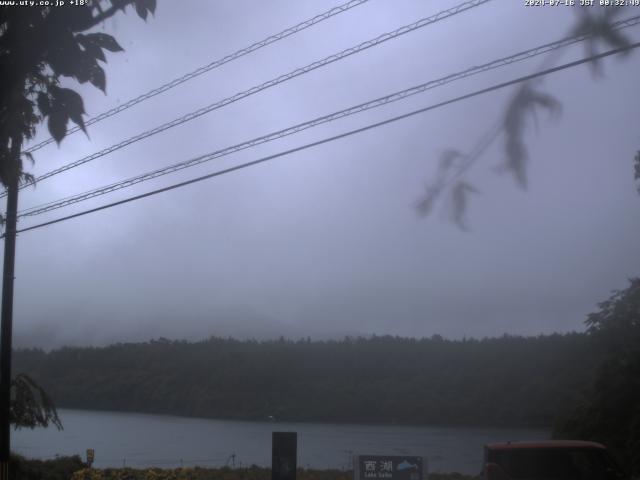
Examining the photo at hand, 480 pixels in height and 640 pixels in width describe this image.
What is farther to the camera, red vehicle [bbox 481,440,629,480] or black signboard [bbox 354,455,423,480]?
red vehicle [bbox 481,440,629,480]

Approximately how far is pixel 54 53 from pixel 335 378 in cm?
3171

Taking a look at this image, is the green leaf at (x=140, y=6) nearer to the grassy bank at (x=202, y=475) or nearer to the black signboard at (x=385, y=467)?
the black signboard at (x=385, y=467)

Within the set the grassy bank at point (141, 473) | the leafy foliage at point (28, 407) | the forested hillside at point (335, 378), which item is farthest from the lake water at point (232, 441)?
the leafy foliage at point (28, 407)

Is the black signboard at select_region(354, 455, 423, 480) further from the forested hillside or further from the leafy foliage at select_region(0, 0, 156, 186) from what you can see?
the forested hillside

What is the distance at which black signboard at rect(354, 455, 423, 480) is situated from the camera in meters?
12.8

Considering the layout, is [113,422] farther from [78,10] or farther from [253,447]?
[78,10]

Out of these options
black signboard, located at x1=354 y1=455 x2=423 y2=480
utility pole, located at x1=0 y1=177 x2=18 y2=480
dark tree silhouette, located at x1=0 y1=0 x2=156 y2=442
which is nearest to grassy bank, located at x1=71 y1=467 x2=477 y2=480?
utility pole, located at x1=0 y1=177 x2=18 y2=480

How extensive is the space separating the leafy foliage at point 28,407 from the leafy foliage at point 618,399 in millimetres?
13939

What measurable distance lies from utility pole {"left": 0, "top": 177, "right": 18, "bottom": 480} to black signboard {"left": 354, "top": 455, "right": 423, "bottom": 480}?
7.01 metres

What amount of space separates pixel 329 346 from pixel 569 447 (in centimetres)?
2601

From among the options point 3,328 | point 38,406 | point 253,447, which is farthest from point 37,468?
point 253,447

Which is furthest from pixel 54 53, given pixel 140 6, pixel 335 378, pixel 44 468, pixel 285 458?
pixel 335 378

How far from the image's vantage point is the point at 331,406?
34094mm

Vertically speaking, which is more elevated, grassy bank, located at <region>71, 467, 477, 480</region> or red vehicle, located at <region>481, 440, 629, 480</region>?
red vehicle, located at <region>481, 440, 629, 480</region>
